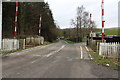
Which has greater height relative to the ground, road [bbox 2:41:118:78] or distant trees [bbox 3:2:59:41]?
distant trees [bbox 3:2:59:41]

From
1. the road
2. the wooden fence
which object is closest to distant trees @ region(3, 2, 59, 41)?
the wooden fence

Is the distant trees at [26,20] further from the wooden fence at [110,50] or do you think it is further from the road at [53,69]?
the road at [53,69]

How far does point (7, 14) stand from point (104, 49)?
25687 mm

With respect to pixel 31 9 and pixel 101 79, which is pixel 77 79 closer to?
pixel 101 79

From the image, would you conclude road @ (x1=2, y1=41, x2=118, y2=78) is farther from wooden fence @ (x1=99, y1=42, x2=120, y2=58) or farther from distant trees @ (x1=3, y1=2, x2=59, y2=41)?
distant trees @ (x1=3, y1=2, x2=59, y2=41)

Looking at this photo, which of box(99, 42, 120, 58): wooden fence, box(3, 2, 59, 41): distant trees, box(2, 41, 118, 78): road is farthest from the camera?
box(3, 2, 59, 41): distant trees

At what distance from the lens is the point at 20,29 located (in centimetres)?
3844

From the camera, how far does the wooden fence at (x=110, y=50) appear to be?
1174 cm

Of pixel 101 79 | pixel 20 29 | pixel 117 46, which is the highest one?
pixel 20 29

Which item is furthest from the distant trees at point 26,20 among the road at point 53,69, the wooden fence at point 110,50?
the road at point 53,69

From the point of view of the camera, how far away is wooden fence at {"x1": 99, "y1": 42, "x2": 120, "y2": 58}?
1174 centimetres

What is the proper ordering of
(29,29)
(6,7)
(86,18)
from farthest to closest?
1. (86,18)
2. (29,29)
3. (6,7)

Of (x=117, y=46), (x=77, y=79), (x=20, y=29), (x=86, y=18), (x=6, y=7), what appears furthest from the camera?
(x=86, y=18)

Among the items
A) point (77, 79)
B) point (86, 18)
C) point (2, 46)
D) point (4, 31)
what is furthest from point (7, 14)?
point (77, 79)
